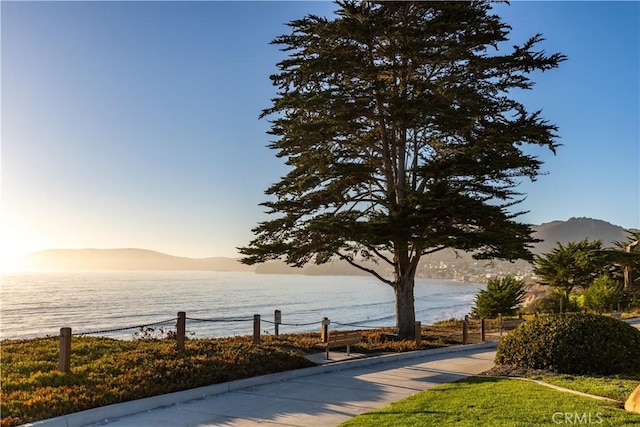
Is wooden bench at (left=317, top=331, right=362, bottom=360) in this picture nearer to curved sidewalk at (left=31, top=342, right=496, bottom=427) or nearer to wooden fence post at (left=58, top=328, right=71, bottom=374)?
curved sidewalk at (left=31, top=342, right=496, bottom=427)

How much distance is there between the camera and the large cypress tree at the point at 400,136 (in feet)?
56.7

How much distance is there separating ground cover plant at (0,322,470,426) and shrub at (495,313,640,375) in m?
5.41

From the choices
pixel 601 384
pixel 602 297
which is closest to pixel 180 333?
pixel 601 384

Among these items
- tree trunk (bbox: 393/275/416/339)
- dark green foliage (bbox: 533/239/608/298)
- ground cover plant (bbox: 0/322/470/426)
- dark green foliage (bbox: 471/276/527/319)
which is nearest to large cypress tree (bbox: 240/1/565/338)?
tree trunk (bbox: 393/275/416/339)

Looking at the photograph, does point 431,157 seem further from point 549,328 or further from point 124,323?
point 124,323

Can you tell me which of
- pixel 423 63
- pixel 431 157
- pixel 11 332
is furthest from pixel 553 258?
pixel 11 332

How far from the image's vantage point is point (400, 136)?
2084cm

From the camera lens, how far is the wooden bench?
14789 mm

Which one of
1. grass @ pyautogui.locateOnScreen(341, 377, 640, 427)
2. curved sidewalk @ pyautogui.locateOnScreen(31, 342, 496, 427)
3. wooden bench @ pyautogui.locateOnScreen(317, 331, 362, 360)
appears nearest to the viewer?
grass @ pyautogui.locateOnScreen(341, 377, 640, 427)

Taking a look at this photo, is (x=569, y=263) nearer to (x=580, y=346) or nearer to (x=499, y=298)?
(x=499, y=298)

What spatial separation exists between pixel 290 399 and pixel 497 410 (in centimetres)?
376

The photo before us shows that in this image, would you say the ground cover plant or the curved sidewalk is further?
the ground cover plant

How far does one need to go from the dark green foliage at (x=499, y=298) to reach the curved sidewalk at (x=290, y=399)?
69.4 feet

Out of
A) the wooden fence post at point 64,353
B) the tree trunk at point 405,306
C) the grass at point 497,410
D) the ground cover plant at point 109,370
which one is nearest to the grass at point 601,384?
the grass at point 497,410
